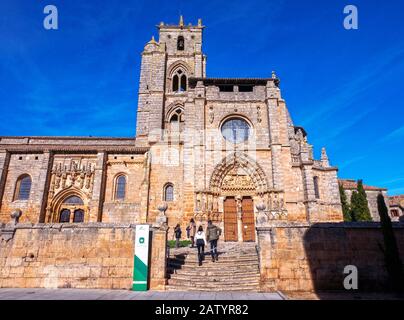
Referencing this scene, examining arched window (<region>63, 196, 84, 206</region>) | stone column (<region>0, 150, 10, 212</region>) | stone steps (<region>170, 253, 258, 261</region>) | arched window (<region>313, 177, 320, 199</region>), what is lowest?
stone steps (<region>170, 253, 258, 261</region>)

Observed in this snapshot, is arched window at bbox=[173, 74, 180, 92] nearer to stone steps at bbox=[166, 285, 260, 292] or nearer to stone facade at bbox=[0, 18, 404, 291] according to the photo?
stone facade at bbox=[0, 18, 404, 291]

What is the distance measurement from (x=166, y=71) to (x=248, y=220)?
2231 cm

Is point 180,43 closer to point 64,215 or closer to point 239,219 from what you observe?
point 64,215

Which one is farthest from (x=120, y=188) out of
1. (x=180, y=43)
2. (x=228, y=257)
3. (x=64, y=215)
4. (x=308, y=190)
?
(x=180, y=43)

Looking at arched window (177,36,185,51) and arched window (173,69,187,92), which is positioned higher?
arched window (177,36,185,51)

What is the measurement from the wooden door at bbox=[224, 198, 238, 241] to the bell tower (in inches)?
451

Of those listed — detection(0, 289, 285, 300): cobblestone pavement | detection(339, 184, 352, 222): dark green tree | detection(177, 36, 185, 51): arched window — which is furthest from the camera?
detection(177, 36, 185, 51): arched window

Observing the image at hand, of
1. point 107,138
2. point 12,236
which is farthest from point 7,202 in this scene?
point 12,236

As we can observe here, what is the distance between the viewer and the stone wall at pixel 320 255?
381 inches

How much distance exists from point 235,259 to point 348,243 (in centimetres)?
462

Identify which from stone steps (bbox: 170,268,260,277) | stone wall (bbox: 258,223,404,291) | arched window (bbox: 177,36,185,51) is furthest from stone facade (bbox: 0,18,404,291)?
arched window (bbox: 177,36,185,51)

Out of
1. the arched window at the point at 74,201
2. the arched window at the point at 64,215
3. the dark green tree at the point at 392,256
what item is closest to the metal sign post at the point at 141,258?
the dark green tree at the point at 392,256

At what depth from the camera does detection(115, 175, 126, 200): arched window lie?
72.1 ft
